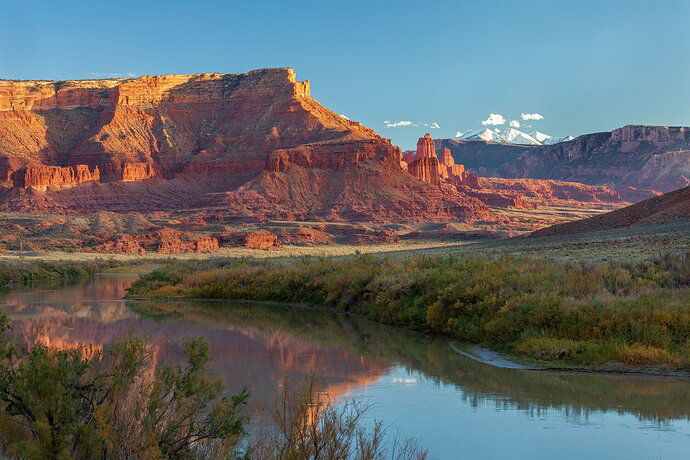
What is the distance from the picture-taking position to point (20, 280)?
4703 centimetres

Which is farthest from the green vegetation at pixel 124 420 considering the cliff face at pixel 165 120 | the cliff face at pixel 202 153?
the cliff face at pixel 165 120

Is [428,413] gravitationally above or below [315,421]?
below

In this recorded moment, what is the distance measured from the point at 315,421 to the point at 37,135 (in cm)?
13979

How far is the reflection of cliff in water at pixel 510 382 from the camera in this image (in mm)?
11922

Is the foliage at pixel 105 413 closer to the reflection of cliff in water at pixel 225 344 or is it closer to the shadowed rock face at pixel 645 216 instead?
the reflection of cliff in water at pixel 225 344

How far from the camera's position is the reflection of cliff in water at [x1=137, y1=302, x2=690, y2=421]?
11922 millimetres

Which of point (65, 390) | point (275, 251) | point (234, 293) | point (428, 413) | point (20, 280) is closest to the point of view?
point (65, 390)

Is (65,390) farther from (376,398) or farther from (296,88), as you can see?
(296,88)

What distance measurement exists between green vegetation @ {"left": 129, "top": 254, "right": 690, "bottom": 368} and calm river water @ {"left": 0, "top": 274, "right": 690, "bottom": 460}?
867 mm

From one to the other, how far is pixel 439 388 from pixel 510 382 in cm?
129

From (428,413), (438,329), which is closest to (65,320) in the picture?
(438,329)

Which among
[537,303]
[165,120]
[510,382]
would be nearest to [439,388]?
[510,382]

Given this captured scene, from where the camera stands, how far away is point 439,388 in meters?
13.7

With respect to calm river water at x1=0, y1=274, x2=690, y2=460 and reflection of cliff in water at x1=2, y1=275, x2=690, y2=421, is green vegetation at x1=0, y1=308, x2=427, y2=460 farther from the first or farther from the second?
reflection of cliff in water at x1=2, y1=275, x2=690, y2=421
